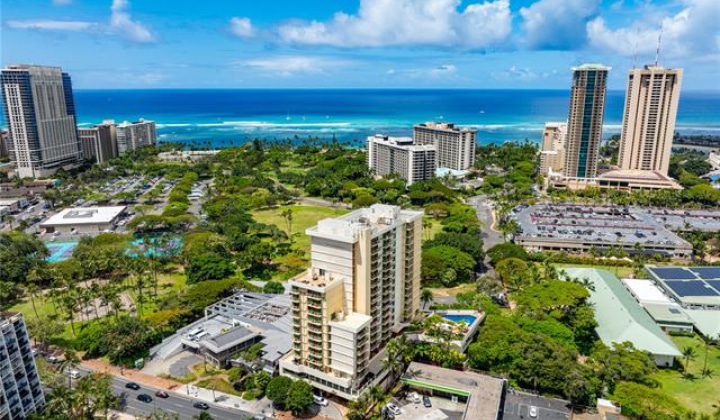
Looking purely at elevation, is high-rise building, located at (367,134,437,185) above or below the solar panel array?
above

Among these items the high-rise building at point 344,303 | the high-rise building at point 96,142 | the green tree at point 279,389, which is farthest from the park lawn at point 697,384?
the high-rise building at point 96,142

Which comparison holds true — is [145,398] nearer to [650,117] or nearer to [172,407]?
[172,407]

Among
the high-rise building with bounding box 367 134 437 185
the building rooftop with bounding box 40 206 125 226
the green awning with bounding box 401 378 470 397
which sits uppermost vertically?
the high-rise building with bounding box 367 134 437 185

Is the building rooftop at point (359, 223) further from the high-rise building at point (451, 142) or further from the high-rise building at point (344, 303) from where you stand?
the high-rise building at point (451, 142)

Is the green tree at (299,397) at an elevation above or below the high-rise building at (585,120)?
below

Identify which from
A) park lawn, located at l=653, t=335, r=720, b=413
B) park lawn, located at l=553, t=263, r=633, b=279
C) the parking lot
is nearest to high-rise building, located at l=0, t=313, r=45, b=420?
the parking lot

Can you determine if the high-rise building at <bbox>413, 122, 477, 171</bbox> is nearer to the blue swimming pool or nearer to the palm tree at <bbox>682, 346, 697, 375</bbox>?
the blue swimming pool
